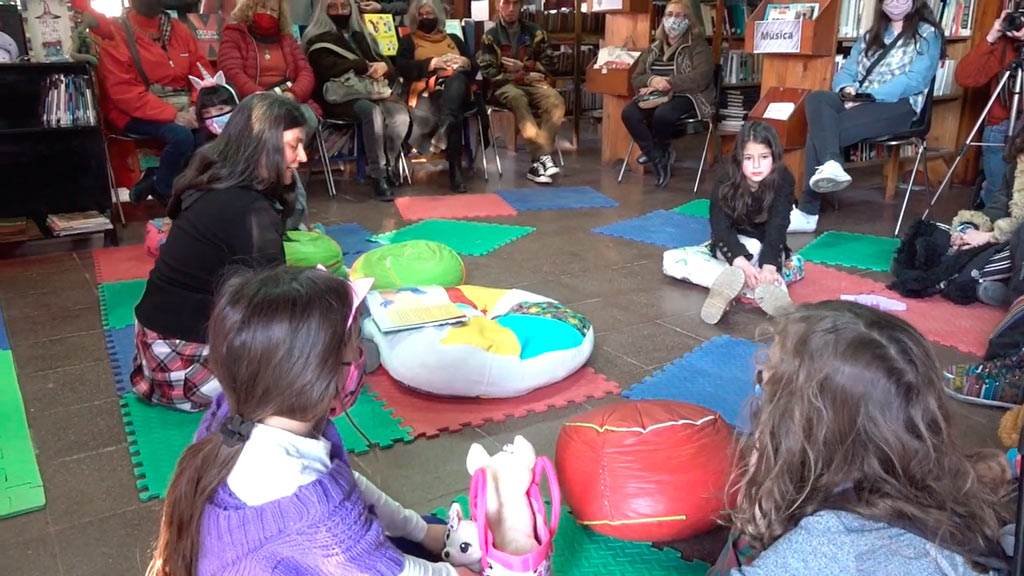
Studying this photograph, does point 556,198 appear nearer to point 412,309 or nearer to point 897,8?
point 897,8

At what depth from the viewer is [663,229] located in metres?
4.50

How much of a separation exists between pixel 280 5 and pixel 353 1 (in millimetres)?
594

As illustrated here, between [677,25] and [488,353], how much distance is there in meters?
3.95

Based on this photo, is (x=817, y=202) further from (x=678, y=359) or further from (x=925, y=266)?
(x=678, y=359)

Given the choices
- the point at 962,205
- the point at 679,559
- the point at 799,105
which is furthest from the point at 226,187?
the point at 962,205

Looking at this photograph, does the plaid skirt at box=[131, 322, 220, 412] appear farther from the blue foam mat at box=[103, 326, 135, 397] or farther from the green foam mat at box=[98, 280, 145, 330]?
the green foam mat at box=[98, 280, 145, 330]

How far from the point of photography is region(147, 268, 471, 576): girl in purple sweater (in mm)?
1131

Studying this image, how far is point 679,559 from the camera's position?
1769 mm

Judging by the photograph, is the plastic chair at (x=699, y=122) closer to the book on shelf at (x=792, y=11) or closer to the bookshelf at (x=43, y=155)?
the book on shelf at (x=792, y=11)

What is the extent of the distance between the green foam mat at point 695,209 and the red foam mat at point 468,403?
2442 millimetres

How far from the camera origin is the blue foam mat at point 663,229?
429 centimetres

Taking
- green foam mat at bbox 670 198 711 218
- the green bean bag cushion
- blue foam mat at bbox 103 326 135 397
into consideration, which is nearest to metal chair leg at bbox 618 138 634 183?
green foam mat at bbox 670 198 711 218

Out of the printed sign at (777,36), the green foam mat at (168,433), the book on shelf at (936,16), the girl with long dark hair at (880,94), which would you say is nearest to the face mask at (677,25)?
the printed sign at (777,36)

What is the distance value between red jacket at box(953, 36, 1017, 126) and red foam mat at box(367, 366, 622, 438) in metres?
3.55
